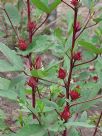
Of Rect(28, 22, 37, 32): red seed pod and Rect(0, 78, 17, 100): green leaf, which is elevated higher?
Rect(28, 22, 37, 32): red seed pod

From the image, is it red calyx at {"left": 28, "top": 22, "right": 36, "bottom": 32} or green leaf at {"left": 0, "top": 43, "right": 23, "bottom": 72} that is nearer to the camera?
green leaf at {"left": 0, "top": 43, "right": 23, "bottom": 72}

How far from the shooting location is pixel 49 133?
172 centimetres

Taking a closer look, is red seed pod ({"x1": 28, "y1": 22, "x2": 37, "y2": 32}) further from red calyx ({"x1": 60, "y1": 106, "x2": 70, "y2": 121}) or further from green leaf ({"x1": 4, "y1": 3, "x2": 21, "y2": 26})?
red calyx ({"x1": 60, "y1": 106, "x2": 70, "y2": 121})

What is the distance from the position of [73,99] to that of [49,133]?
22cm

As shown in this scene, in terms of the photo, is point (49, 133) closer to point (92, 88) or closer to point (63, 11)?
point (92, 88)

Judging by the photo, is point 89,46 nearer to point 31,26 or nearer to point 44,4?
point 44,4

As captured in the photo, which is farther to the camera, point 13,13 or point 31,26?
point 13,13

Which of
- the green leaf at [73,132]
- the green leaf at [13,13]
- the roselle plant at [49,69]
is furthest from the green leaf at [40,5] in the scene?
the green leaf at [73,132]

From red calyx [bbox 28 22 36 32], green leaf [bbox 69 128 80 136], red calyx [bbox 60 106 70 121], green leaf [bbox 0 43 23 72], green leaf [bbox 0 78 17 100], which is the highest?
red calyx [bbox 28 22 36 32]

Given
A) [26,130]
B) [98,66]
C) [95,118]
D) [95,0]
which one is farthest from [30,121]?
[95,118]

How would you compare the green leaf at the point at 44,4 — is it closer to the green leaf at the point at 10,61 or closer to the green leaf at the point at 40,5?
the green leaf at the point at 40,5

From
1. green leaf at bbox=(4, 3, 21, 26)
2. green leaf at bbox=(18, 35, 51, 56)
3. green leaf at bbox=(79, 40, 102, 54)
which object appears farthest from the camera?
green leaf at bbox=(4, 3, 21, 26)

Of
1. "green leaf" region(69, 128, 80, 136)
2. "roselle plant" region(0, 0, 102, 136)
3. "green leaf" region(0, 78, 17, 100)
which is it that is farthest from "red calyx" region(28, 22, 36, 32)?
"green leaf" region(69, 128, 80, 136)

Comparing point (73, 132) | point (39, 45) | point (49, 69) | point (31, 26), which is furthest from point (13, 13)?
point (73, 132)
